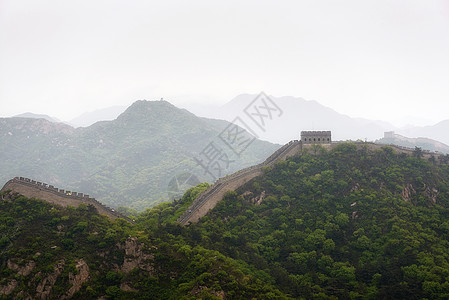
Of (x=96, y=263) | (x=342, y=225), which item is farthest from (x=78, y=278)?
(x=342, y=225)

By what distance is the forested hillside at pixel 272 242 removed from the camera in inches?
1470

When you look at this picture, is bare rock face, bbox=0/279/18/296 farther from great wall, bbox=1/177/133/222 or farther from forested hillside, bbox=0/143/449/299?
great wall, bbox=1/177/133/222

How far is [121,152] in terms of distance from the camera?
152 meters

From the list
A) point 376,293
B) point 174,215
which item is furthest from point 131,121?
point 376,293

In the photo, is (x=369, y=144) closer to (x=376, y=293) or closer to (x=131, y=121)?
(x=376, y=293)

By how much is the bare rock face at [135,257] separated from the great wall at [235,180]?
30.8ft

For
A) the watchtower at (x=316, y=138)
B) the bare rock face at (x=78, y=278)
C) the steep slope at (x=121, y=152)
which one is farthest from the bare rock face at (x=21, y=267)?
the steep slope at (x=121, y=152)

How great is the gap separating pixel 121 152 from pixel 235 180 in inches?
4023

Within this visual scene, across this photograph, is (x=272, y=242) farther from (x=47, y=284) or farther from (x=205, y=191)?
(x=47, y=284)

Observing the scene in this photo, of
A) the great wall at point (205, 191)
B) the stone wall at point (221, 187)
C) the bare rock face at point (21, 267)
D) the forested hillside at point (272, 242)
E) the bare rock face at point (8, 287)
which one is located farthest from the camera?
the stone wall at point (221, 187)

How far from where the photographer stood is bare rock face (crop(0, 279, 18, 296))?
3434 cm

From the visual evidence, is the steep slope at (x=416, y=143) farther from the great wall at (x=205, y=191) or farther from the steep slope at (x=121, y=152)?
the great wall at (x=205, y=191)

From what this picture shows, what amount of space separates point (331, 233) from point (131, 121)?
133683 mm

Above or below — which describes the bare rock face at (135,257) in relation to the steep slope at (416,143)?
below
